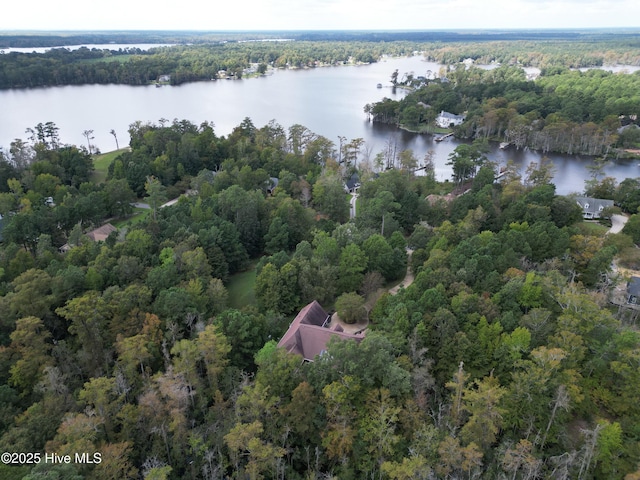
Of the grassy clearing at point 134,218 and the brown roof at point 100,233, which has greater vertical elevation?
the brown roof at point 100,233

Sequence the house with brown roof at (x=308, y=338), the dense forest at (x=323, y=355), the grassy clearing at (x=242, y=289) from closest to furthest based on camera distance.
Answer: the dense forest at (x=323, y=355) < the house with brown roof at (x=308, y=338) < the grassy clearing at (x=242, y=289)

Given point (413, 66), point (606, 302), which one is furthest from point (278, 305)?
point (413, 66)

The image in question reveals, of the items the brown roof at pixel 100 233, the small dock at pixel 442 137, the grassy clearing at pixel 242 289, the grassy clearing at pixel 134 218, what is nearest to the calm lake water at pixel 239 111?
the small dock at pixel 442 137

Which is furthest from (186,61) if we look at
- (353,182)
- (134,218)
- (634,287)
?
(634,287)

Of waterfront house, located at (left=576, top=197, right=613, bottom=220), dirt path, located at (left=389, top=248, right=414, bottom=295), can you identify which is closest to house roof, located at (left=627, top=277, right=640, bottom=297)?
dirt path, located at (left=389, top=248, right=414, bottom=295)

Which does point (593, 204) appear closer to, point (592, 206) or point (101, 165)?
point (592, 206)

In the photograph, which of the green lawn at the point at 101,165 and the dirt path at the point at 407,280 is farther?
the green lawn at the point at 101,165

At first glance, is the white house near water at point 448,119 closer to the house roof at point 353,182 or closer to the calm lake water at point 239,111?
the calm lake water at point 239,111

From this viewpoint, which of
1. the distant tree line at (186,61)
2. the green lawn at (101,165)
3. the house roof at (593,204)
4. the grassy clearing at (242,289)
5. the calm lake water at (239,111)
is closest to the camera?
the grassy clearing at (242,289)
